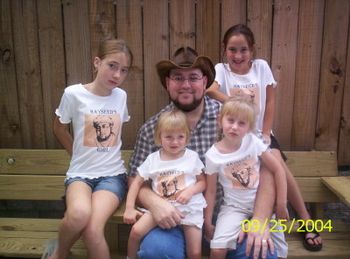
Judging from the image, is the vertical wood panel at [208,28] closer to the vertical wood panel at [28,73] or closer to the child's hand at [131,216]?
the vertical wood panel at [28,73]

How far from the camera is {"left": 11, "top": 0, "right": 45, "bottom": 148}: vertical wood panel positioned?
293 cm

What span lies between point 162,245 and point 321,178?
1421 millimetres

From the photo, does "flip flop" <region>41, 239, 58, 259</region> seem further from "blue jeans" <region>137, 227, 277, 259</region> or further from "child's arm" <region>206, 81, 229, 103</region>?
A: "child's arm" <region>206, 81, 229, 103</region>

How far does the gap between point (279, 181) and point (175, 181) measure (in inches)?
23.8

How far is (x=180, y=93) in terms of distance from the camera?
7.84ft

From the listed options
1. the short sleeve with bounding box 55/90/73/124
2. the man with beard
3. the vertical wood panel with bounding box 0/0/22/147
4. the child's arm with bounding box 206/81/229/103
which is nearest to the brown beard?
the man with beard

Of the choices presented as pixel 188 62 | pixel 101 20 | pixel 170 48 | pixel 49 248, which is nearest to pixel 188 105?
pixel 188 62

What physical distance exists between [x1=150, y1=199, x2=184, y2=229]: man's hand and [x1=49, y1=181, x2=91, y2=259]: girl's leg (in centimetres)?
38

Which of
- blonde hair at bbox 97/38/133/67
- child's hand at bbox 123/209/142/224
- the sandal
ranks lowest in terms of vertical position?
the sandal

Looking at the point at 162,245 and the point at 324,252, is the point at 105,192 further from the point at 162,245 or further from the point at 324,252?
the point at 324,252

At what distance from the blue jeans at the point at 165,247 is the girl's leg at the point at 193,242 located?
0.03 meters

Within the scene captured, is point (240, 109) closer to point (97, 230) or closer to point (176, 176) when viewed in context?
point (176, 176)

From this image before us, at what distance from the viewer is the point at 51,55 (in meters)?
2.97

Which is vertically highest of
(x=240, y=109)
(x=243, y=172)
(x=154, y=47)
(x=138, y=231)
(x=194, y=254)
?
(x=154, y=47)
